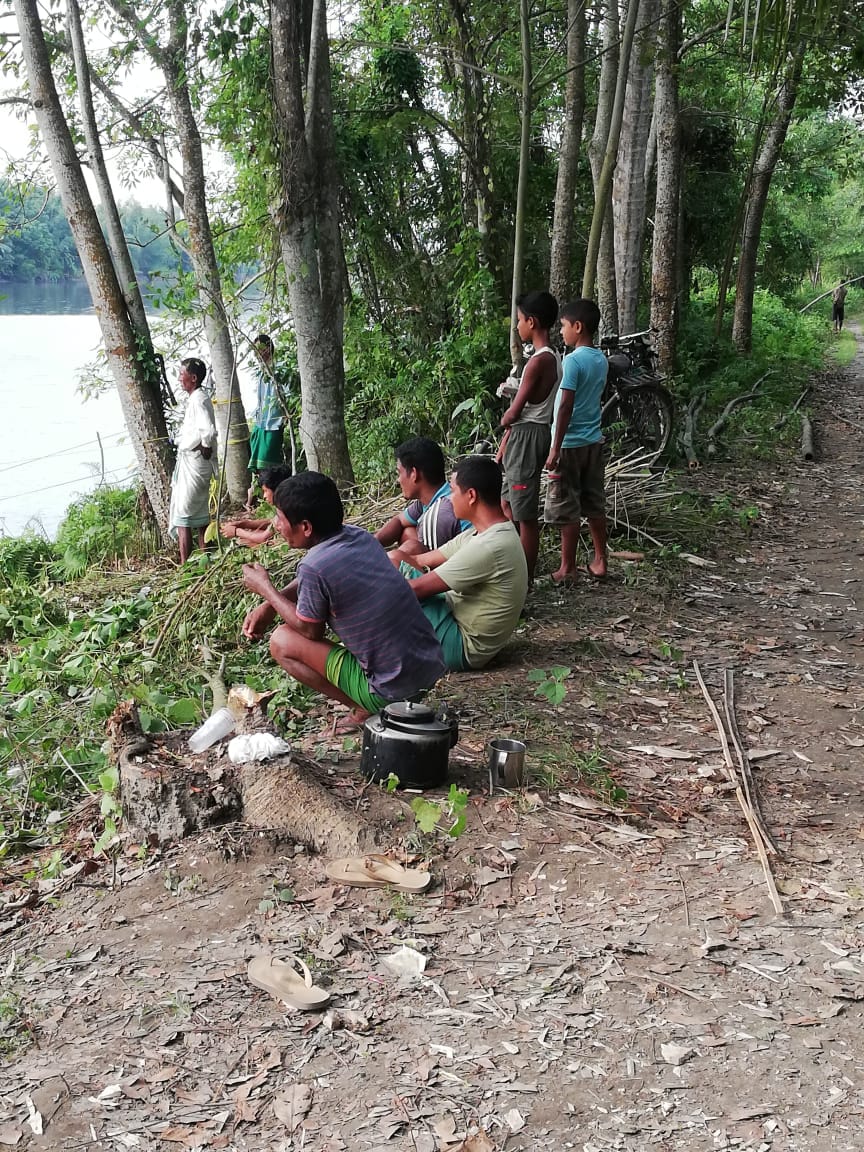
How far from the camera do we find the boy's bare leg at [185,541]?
8.23 m

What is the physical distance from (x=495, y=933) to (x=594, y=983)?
0.37m

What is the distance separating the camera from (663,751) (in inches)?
170

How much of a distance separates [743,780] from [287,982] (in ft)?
7.11

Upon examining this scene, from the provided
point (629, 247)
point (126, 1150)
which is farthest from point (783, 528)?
point (126, 1150)

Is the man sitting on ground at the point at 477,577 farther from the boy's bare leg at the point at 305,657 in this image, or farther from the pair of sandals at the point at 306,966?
the pair of sandals at the point at 306,966

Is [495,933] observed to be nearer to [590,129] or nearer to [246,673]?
[246,673]

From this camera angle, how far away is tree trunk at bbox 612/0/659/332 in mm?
9266

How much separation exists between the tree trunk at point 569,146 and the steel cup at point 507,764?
4.83 m

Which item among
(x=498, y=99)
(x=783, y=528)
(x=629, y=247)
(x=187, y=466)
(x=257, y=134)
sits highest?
(x=498, y=99)

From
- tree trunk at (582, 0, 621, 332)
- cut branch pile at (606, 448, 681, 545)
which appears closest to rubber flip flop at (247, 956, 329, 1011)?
cut branch pile at (606, 448, 681, 545)

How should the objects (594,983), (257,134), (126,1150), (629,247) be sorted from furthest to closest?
1. (629,247)
2. (257,134)
3. (594,983)
4. (126,1150)

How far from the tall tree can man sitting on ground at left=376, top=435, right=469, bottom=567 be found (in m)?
3.99

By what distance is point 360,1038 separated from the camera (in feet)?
8.47

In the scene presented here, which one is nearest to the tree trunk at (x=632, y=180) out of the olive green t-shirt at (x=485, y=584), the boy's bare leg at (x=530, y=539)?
the boy's bare leg at (x=530, y=539)
